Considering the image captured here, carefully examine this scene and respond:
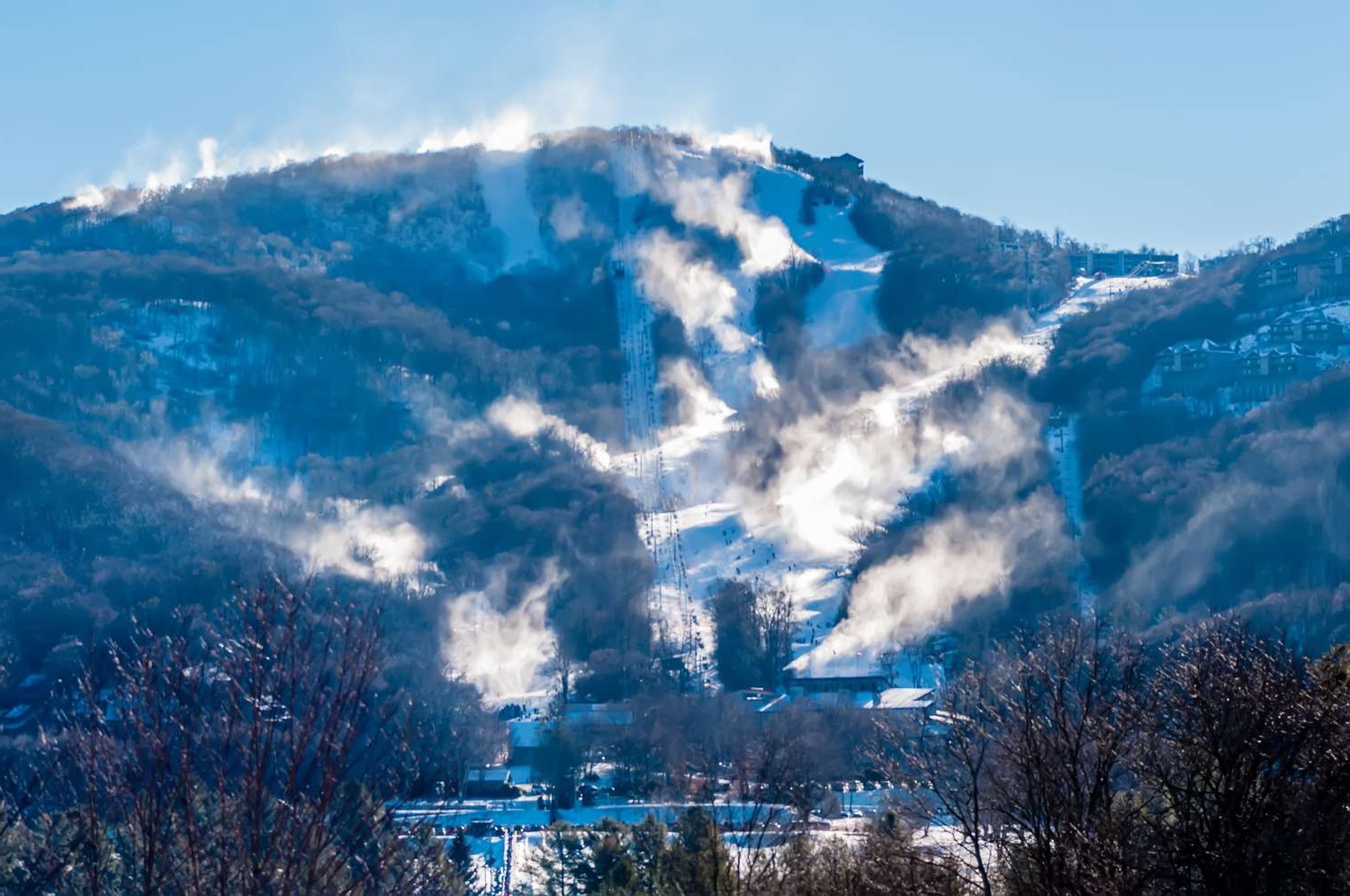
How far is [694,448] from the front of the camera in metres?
158

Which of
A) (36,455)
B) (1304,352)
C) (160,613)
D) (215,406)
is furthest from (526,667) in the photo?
(1304,352)

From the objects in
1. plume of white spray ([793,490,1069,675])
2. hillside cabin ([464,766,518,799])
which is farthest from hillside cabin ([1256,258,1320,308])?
hillside cabin ([464,766,518,799])

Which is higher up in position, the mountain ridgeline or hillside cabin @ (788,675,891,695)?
the mountain ridgeline

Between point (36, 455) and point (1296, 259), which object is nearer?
point (36, 455)

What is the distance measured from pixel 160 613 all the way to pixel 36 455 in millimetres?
41274

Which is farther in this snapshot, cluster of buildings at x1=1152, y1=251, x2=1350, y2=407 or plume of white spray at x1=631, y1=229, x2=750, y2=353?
plume of white spray at x1=631, y1=229, x2=750, y2=353

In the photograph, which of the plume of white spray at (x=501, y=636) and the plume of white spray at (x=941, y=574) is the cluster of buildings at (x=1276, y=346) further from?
the plume of white spray at (x=501, y=636)

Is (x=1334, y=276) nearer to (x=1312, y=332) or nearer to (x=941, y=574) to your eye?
(x=1312, y=332)

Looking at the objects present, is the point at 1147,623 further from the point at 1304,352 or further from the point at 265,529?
the point at 265,529

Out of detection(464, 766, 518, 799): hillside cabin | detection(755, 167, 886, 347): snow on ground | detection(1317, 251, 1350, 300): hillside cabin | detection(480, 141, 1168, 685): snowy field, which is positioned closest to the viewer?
detection(464, 766, 518, 799): hillside cabin

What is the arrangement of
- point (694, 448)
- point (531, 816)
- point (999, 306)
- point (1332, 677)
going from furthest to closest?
1. point (999, 306)
2. point (694, 448)
3. point (531, 816)
4. point (1332, 677)

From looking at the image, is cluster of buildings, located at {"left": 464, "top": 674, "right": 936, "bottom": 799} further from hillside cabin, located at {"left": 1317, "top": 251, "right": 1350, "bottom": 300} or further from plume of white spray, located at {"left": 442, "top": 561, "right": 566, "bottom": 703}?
hillside cabin, located at {"left": 1317, "top": 251, "right": 1350, "bottom": 300}

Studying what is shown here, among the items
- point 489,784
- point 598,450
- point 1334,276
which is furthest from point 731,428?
point 489,784

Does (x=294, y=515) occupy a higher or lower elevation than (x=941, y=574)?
higher
